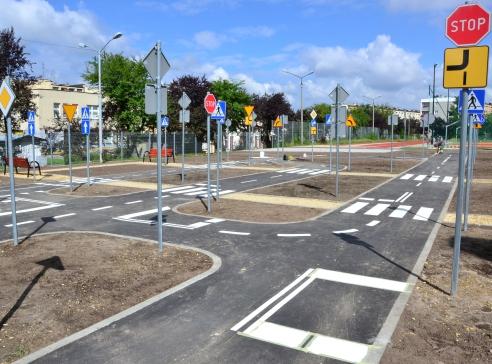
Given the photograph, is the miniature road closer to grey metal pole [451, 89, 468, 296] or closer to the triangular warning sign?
grey metal pole [451, 89, 468, 296]

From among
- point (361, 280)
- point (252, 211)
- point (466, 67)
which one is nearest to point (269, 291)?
point (361, 280)

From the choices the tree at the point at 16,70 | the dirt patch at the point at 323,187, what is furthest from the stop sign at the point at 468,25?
the tree at the point at 16,70

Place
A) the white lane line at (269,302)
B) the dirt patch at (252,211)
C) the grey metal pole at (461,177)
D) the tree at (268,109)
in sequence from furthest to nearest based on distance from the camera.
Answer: the tree at (268,109), the dirt patch at (252,211), the grey metal pole at (461,177), the white lane line at (269,302)

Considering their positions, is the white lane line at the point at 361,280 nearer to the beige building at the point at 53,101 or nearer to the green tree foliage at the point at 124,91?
the green tree foliage at the point at 124,91

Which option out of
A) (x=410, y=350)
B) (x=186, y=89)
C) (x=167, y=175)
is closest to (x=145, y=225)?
(x=410, y=350)

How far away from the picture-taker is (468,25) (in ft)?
20.1

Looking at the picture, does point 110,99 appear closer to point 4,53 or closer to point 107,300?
point 4,53

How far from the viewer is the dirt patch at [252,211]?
12.3 meters

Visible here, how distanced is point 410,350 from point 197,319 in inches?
93.8

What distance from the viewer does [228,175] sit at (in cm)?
2438

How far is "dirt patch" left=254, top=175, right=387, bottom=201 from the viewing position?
55.1 feet

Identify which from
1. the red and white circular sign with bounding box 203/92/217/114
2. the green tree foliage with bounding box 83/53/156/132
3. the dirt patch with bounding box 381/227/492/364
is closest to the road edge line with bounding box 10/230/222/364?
the dirt patch with bounding box 381/227/492/364

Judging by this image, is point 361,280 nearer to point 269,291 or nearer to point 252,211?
point 269,291

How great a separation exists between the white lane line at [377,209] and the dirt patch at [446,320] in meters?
4.76
